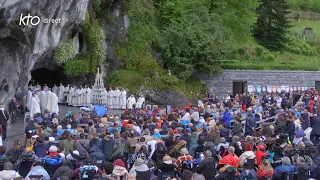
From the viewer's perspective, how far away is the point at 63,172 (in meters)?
11.1

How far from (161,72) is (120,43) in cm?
320

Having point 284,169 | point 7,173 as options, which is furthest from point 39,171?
point 284,169

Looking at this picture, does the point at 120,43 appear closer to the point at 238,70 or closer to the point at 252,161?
the point at 238,70

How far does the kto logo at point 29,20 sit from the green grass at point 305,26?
33.1 m

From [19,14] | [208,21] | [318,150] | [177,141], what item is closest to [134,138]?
[177,141]

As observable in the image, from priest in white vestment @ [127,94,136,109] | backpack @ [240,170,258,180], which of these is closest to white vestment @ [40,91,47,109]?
priest in white vestment @ [127,94,136,109]

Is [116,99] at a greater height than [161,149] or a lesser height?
greater

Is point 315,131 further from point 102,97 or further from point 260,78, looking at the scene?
point 260,78

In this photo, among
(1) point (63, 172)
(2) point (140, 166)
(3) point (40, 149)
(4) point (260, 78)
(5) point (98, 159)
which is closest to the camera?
(1) point (63, 172)

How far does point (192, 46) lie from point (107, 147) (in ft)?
67.5

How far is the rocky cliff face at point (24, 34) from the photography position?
20062 mm

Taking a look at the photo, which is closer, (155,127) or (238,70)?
(155,127)

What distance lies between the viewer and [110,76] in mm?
32062

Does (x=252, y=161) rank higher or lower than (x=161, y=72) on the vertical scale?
lower
